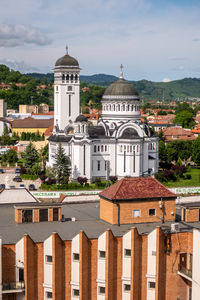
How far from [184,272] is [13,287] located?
24.8ft

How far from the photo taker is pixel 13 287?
998 inches

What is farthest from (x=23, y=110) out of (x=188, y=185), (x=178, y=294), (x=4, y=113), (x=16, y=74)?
(x=178, y=294)

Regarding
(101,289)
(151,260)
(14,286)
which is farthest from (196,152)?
(14,286)

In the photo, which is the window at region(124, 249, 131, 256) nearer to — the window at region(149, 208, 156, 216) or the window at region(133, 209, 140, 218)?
the window at region(133, 209, 140, 218)

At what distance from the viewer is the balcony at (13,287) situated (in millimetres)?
25245

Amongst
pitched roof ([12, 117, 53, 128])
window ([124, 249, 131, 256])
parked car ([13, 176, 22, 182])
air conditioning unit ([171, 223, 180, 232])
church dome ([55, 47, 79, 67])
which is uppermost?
church dome ([55, 47, 79, 67])

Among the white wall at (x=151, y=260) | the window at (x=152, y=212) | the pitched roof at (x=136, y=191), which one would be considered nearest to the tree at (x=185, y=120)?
the pitched roof at (x=136, y=191)

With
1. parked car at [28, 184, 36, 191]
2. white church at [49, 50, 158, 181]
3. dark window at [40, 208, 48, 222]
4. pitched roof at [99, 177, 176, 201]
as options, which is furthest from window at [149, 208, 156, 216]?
white church at [49, 50, 158, 181]

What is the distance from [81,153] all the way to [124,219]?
30721 millimetres

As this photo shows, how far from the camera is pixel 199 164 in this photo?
232 ft

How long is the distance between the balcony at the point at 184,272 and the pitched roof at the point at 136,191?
12.8 ft

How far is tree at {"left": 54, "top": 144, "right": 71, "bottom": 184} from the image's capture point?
57.2m

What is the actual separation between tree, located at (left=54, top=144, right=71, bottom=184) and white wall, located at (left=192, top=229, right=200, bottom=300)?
31.2 m

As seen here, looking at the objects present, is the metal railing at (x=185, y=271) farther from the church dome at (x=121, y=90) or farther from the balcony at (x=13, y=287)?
the church dome at (x=121, y=90)
